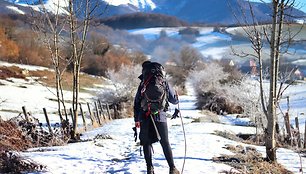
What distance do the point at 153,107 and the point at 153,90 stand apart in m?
0.26

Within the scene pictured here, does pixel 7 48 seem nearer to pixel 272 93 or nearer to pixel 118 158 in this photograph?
pixel 118 158

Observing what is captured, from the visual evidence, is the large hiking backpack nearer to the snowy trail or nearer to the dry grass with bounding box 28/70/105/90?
the snowy trail

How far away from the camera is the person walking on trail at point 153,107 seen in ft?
20.9

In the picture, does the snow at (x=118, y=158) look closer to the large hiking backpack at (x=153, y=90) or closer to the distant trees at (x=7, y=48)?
the large hiking backpack at (x=153, y=90)

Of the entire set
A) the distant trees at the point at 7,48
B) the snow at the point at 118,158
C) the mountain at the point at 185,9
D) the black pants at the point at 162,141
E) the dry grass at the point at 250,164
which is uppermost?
the mountain at the point at 185,9

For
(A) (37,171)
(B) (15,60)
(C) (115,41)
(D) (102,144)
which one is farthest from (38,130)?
(C) (115,41)

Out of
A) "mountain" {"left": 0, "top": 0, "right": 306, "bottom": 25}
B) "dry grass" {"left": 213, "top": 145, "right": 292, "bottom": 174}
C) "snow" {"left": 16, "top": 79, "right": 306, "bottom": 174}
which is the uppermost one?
"mountain" {"left": 0, "top": 0, "right": 306, "bottom": 25}

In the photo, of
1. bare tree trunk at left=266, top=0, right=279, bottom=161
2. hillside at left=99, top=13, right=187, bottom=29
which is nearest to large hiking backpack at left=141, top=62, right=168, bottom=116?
bare tree trunk at left=266, top=0, right=279, bottom=161

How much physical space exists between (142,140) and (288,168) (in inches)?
158

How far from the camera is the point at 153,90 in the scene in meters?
6.35

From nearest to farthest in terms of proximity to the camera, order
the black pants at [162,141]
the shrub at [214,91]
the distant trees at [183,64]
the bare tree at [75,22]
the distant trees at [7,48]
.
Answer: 1. the black pants at [162,141]
2. the bare tree at [75,22]
3. the shrub at [214,91]
4. the distant trees at [183,64]
5. the distant trees at [7,48]

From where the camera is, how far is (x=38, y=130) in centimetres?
990

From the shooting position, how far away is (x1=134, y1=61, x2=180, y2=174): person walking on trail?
6363mm

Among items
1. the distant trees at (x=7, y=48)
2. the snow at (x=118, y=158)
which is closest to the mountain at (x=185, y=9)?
the distant trees at (x=7, y=48)
